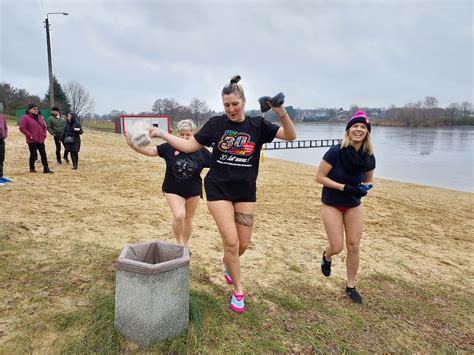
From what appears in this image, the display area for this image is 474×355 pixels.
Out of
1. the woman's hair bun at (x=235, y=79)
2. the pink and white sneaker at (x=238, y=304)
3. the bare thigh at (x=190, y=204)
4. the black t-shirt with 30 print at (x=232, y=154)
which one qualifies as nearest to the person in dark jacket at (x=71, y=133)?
the bare thigh at (x=190, y=204)

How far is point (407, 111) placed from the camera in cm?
10250

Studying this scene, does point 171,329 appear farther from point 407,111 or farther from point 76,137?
point 407,111

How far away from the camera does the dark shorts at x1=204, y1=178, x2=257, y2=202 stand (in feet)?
9.29

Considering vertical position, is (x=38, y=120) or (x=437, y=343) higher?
(x=38, y=120)

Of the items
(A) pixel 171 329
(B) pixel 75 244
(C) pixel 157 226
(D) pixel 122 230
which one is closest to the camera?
(A) pixel 171 329

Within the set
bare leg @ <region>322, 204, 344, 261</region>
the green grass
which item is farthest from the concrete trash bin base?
bare leg @ <region>322, 204, 344, 261</region>

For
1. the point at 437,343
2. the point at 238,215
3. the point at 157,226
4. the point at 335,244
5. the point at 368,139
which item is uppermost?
the point at 368,139

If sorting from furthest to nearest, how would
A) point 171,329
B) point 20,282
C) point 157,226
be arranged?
point 157,226 → point 20,282 → point 171,329

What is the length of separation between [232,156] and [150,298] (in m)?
1.29

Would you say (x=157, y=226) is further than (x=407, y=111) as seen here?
No

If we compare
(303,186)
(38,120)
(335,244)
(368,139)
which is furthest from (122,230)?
(303,186)

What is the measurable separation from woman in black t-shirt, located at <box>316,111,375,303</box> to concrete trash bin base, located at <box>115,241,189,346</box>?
5.27ft

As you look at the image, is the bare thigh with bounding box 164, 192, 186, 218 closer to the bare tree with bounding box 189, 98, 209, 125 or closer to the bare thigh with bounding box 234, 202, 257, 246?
the bare thigh with bounding box 234, 202, 257, 246

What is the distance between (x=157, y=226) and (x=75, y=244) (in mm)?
1495
